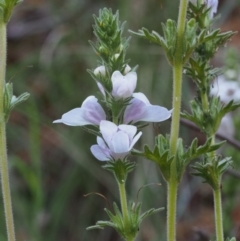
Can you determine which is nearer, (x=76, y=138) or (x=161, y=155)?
(x=161, y=155)

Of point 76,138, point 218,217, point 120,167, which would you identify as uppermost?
point 76,138

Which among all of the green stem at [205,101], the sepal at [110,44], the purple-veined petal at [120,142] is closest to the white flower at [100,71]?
the sepal at [110,44]

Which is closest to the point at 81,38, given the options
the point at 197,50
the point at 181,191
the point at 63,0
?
Result: the point at 63,0

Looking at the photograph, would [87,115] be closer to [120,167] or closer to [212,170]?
[120,167]

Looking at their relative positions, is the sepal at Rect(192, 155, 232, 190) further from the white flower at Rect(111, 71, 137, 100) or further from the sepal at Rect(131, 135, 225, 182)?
the white flower at Rect(111, 71, 137, 100)

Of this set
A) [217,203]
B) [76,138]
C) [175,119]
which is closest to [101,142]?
[175,119]

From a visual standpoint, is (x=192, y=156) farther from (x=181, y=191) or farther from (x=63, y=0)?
(x=63, y=0)
